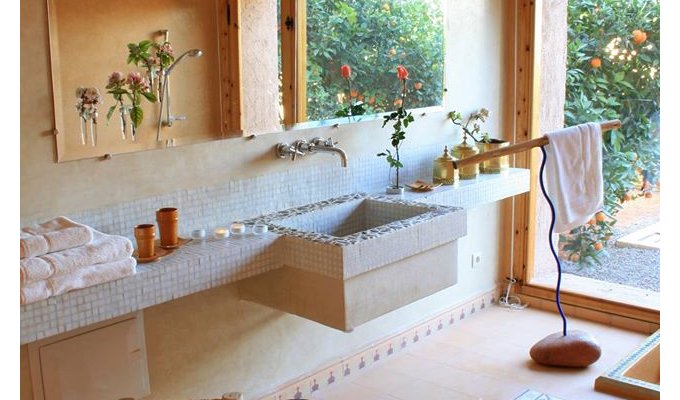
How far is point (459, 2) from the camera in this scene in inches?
167

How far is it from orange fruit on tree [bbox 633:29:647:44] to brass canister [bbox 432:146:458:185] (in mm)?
1378

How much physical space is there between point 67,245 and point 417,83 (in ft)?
7.19

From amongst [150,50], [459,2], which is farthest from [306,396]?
[459,2]

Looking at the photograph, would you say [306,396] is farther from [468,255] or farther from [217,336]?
[468,255]

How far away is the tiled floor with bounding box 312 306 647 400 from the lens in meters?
3.67

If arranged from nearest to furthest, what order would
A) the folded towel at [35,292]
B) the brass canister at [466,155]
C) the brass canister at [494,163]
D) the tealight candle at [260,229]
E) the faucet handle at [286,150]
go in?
the folded towel at [35,292] < the tealight candle at [260,229] < the faucet handle at [286,150] < the brass canister at [466,155] < the brass canister at [494,163]

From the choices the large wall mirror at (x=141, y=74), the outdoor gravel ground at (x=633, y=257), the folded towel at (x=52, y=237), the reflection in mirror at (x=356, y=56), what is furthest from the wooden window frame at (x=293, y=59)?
the outdoor gravel ground at (x=633, y=257)

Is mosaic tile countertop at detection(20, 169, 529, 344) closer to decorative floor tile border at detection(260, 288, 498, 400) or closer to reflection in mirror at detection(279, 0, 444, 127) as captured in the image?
reflection in mirror at detection(279, 0, 444, 127)

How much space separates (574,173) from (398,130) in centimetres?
84

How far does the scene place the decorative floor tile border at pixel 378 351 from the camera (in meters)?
3.57

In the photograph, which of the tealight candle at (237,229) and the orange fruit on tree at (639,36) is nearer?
the tealight candle at (237,229)

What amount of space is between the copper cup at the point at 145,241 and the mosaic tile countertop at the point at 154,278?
0.18ft

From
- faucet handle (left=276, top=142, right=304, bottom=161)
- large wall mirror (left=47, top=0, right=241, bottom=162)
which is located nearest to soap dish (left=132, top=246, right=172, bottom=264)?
large wall mirror (left=47, top=0, right=241, bottom=162)

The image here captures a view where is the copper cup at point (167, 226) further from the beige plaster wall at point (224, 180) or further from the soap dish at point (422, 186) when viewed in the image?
the soap dish at point (422, 186)
